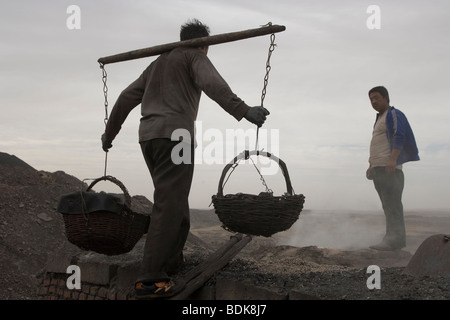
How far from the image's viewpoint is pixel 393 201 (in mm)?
7355

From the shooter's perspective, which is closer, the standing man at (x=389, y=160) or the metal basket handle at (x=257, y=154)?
the metal basket handle at (x=257, y=154)

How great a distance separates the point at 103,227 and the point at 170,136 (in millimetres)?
965

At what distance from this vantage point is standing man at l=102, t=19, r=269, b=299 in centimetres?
398

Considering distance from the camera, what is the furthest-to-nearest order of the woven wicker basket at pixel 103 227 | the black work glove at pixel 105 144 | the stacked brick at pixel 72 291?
the stacked brick at pixel 72 291, the black work glove at pixel 105 144, the woven wicker basket at pixel 103 227

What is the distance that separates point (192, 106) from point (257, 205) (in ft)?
3.50

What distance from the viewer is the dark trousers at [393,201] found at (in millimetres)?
7254

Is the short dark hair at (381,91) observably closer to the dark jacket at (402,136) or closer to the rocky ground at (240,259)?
the dark jacket at (402,136)

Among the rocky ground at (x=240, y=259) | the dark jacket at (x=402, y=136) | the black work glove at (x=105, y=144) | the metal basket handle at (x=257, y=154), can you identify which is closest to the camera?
the rocky ground at (x=240, y=259)

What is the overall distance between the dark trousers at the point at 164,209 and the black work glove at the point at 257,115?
0.69 meters

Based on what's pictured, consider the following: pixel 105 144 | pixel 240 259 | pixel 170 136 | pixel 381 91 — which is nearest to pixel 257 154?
pixel 170 136

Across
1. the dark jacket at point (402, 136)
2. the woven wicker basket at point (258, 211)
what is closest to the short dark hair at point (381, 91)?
the dark jacket at point (402, 136)

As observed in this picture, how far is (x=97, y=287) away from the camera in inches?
205
